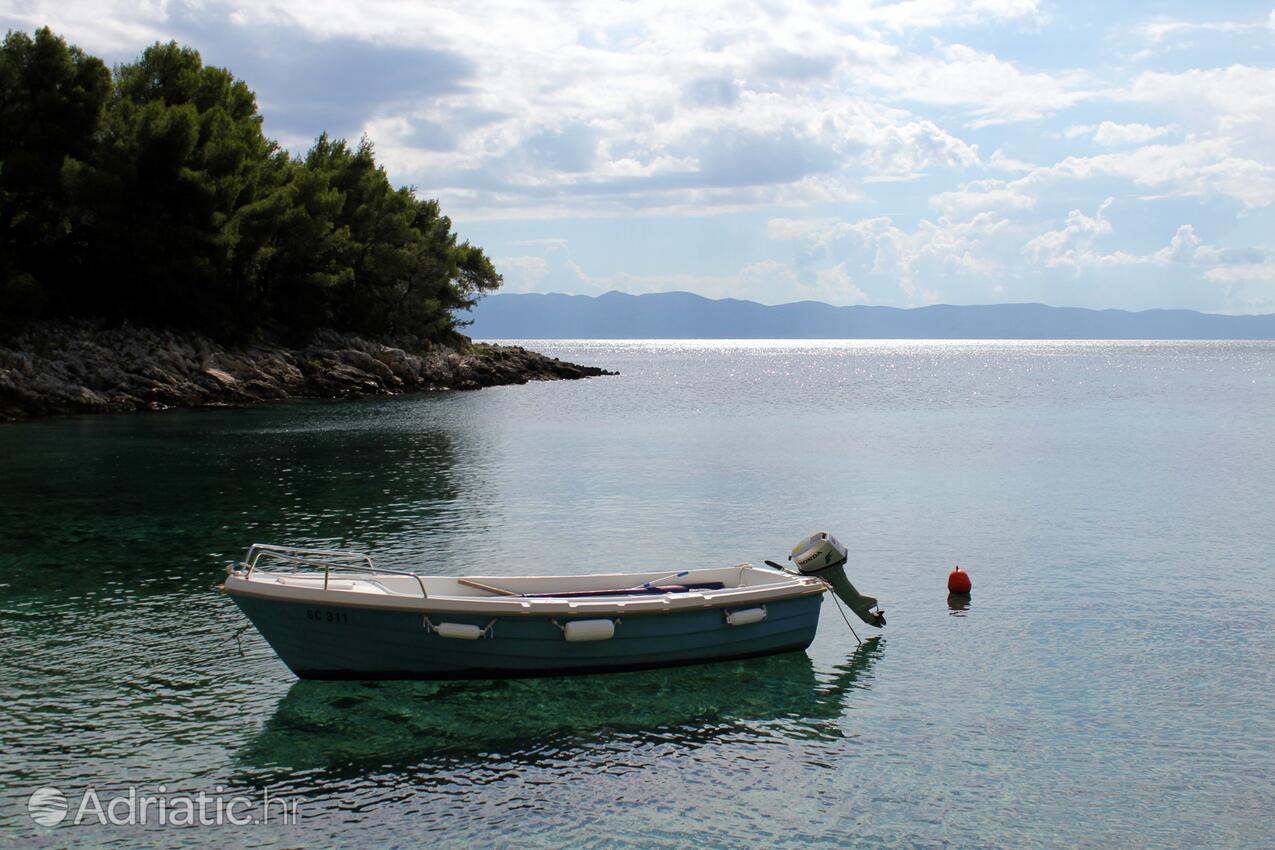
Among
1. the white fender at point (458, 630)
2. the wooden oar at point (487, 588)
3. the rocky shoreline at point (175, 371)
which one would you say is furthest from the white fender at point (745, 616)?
the rocky shoreline at point (175, 371)

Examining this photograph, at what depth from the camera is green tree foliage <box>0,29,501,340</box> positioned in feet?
216

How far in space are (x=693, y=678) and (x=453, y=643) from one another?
361 cm

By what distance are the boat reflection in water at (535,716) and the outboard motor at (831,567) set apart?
75.1 inches

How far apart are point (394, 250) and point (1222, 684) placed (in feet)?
283

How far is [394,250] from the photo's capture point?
94.1 m

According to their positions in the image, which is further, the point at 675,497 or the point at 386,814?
the point at 675,497

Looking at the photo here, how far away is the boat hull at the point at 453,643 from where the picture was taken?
14734mm

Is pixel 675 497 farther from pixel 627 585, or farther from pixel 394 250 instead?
pixel 394 250

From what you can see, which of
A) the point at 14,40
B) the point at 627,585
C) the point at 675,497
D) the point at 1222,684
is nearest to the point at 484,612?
the point at 627,585

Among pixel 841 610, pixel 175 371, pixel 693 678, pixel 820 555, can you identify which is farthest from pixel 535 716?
pixel 175 371

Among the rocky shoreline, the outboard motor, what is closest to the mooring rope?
the outboard motor

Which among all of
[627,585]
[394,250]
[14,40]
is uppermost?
[14,40]

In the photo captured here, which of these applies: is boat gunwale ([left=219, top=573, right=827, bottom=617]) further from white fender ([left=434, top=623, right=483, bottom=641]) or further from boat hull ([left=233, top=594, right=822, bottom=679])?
white fender ([left=434, top=623, right=483, bottom=641])

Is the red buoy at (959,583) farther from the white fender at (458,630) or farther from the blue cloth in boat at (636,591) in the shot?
the white fender at (458,630)
